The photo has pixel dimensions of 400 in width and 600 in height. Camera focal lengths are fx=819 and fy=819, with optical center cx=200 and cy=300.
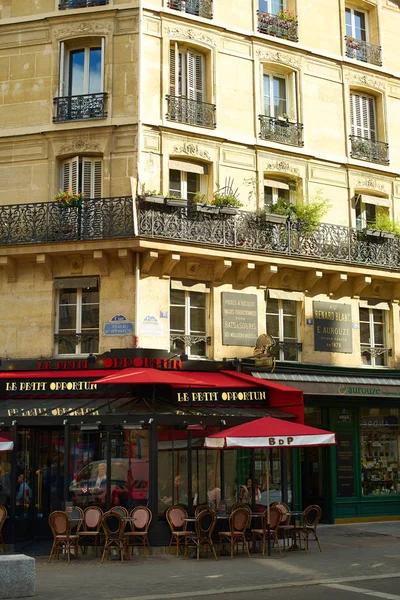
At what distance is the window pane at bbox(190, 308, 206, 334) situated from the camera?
18.0m

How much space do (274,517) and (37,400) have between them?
5.32 metres

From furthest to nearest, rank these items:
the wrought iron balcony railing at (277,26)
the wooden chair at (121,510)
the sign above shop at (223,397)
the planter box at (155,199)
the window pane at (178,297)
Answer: the wrought iron balcony railing at (277,26), the window pane at (178,297), the planter box at (155,199), the sign above shop at (223,397), the wooden chair at (121,510)

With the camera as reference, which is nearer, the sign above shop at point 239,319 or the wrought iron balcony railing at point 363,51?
the sign above shop at point 239,319

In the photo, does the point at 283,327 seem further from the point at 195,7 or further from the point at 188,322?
the point at 195,7

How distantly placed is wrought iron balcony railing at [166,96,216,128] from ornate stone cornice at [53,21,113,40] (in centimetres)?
212

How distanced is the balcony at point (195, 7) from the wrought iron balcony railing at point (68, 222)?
16.7 ft

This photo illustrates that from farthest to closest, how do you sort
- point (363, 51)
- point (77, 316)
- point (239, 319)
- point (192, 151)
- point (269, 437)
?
point (363, 51) → point (192, 151) → point (239, 319) → point (77, 316) → point (269, 437)

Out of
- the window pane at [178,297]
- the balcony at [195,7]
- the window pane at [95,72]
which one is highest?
the balcony at [195,7]

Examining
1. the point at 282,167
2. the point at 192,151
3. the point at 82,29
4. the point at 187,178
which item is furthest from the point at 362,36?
the point at 82,29

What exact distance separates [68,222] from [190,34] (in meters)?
5.44

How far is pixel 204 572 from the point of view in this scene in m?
12.5

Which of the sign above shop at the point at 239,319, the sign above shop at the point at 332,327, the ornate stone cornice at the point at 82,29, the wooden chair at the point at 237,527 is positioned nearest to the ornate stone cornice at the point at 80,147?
the ornate stone cornice at the point at 82,29

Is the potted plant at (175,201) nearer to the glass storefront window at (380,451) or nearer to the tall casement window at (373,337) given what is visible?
the tall casement window at (373,337)

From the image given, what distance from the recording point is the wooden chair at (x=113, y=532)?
1380 cm
